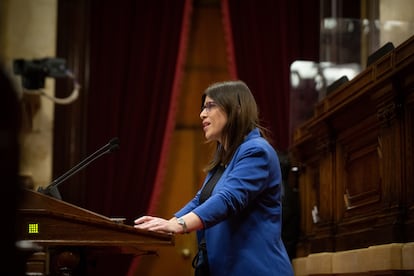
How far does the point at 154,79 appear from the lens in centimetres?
698

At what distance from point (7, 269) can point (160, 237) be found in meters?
1.55

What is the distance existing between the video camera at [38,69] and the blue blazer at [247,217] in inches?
150

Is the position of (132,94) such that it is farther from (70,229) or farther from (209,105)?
(70,229)

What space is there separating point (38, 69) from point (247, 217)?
13.0 ft

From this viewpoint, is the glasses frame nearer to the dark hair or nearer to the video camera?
the dark hair

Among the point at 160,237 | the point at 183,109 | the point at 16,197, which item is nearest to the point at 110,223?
the point at 160,237

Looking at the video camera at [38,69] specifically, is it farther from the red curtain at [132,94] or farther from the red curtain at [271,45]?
the red curtain at [271,45]

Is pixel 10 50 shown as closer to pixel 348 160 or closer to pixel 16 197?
pixel 348 160

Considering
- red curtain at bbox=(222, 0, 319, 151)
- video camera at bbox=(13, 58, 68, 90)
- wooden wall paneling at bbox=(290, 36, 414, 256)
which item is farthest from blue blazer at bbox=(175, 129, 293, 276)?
red curtain at bbox=(222, 0, 319, 151)

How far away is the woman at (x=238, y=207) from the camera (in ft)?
8.64

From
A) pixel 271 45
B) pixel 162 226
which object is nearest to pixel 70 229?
pixel 162 226

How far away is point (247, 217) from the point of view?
2727 millimetres

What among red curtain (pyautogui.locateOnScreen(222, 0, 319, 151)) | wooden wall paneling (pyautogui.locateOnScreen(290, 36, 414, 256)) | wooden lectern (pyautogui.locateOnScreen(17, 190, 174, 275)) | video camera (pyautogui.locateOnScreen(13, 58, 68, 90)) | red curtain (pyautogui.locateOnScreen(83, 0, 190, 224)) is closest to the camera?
wooden lectern (pyautogui.locateOnScreen(17, 190, 174, 275))

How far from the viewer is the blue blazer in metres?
2.63
